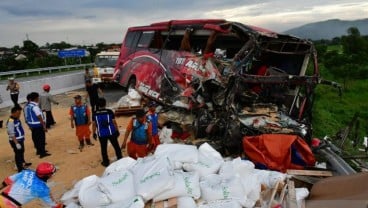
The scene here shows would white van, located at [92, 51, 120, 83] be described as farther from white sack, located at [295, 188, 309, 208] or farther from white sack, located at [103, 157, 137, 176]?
white sack, located at [295, 188, 309, 208]

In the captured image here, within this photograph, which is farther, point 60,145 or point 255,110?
point 60,145

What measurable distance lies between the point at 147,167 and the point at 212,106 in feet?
10.3

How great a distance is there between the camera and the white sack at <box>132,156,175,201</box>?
512 cm

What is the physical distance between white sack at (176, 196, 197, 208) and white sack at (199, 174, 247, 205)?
237mm

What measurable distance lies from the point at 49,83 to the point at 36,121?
9781 mm

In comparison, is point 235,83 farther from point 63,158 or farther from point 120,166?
point 63,158

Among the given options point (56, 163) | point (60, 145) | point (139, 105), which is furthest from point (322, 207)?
point (139, 105)

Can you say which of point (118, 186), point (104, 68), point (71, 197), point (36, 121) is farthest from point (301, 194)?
point (104, 68)

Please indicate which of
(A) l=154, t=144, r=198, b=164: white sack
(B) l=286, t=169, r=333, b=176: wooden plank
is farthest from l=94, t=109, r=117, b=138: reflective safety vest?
(B) l=286, t=169, r=333, b=176: wooden plank

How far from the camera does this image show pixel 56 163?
810cm

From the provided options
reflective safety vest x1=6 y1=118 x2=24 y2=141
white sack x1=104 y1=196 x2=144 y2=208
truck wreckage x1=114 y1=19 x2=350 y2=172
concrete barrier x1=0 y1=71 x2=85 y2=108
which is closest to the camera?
white sack x1=104 y1=196 x2=144 y2=208

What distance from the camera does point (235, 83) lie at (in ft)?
25.1

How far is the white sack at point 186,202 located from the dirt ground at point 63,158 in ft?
7.19

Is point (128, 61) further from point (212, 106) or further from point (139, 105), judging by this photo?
point (212, 106)
